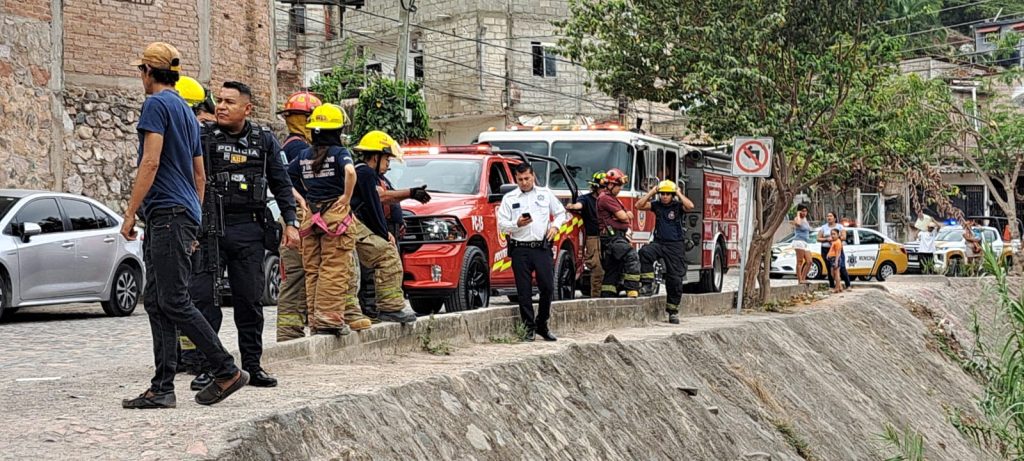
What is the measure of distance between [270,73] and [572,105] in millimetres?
19434

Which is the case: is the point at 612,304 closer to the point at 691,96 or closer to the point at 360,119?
the point at 691,96

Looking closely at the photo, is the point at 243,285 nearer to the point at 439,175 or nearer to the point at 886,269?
the point at 439,175

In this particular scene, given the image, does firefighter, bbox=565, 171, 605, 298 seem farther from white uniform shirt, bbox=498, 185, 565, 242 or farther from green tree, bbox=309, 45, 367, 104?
green tree, bbox=309, 45, 367, 104

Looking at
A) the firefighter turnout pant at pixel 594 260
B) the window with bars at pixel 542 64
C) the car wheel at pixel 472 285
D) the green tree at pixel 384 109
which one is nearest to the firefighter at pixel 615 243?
the firefighter turnout pant at pixel 594 260

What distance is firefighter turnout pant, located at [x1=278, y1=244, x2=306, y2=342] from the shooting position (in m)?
10.0

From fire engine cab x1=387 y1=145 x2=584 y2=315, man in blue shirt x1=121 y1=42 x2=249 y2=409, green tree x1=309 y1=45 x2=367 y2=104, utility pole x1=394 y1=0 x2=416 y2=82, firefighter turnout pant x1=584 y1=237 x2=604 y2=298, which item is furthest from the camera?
green tree x1=309 y1=45 x2=367 y2=104

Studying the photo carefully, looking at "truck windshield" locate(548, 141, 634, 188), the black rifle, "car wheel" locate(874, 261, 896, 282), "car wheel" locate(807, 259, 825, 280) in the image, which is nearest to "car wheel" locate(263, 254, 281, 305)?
"truck windshield" locate(548, 141, 634, 188)

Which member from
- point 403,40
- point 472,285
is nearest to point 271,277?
point 472,285

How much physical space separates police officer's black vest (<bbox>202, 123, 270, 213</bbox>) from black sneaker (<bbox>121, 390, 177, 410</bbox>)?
1389mm

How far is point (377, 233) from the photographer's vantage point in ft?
34.9

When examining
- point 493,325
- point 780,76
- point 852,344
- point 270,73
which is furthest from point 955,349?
point 493,325

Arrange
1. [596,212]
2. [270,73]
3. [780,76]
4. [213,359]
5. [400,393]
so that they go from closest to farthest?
[213,359]
[400,393]
[596,212]
[780,76]
[270,73]

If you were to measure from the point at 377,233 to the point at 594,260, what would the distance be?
22.5 ft

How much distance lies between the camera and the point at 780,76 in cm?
2033
